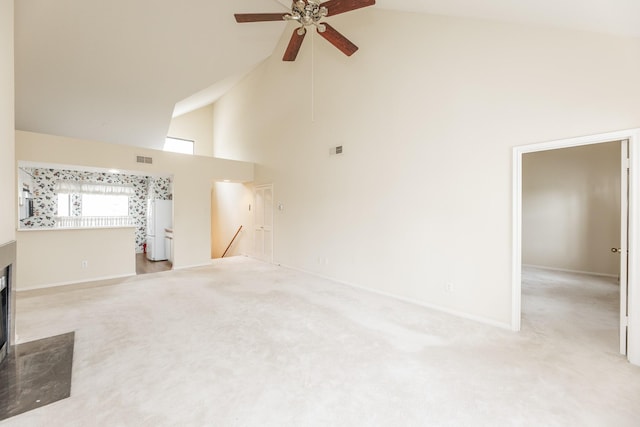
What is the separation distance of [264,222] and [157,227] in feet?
9.75

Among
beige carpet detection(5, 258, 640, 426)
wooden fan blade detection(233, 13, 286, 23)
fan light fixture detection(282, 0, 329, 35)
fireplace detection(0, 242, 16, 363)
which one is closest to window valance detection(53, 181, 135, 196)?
beige carpet detection(5, 258, 640, 426)

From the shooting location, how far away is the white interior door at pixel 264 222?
6733 millimetres

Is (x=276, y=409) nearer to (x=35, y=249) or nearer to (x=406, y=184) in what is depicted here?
(x=406, y=184)

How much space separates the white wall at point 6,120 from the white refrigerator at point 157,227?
4800mm

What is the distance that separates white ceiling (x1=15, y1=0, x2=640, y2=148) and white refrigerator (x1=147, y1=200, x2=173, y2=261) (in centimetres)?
191

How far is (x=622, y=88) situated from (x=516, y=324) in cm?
251

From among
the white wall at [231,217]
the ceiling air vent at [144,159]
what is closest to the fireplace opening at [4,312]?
the ceiling air vent at [144,159]

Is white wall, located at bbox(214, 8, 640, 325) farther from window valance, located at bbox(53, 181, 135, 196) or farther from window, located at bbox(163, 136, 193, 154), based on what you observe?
window valance, located at bbox(53, 181, 135, 196)

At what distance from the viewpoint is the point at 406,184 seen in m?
3.95

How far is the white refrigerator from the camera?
23.5 feet

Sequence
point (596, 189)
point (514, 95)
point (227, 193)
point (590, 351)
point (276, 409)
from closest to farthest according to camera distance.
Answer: point (276, 409), point (590, 351), point (514, 95), point (596, 189), point (227, 193)

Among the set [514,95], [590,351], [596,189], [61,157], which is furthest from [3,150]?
[596,189]

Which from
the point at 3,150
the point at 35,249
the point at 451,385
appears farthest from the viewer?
the point at 35,249

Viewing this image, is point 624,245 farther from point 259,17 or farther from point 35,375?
point 35,375
